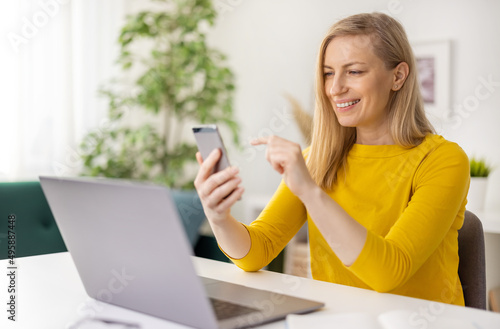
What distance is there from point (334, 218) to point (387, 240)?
0.14 meters

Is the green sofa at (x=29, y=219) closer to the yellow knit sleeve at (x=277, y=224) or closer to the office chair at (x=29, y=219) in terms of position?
the office chair at (x=29, y=219)

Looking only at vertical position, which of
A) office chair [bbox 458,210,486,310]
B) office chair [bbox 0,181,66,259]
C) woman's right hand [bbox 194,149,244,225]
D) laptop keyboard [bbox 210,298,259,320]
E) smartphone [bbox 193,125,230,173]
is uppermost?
smartphone [bbox 193,125,230,173]

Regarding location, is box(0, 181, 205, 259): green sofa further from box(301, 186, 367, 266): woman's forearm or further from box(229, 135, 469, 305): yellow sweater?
box(301, 186, 367, 266): woman's forearm

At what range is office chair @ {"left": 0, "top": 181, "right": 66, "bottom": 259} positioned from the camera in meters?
1.92

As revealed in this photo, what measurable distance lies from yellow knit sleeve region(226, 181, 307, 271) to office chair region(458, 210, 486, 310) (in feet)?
1.38

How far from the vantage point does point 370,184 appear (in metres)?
1.41

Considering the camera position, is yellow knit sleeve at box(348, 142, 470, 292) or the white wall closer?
yellow knit sleeve at box(348, 142, 470, 292)

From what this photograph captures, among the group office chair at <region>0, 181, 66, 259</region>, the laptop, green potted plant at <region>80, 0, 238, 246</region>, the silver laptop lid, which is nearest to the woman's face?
the laptop

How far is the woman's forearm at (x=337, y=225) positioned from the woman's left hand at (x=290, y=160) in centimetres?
2

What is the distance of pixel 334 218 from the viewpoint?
1062 millimetres

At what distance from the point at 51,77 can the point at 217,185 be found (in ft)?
8.30

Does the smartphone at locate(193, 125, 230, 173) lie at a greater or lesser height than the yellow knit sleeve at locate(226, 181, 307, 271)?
greater

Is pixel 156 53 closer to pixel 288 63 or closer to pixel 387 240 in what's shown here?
pixel 288 63

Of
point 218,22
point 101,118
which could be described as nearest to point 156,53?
point 101,118
